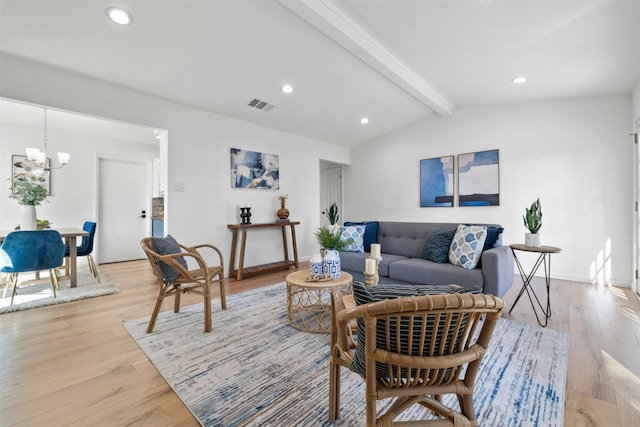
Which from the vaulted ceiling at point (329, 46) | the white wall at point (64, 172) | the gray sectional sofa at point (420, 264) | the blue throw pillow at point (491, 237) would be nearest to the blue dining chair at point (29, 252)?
the vaulted ceiling at point (329, 46)

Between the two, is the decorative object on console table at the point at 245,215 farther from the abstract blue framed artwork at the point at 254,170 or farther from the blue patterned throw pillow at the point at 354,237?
the blue patterned throw pillow at the point at 354,237

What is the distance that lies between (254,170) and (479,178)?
3702 mm

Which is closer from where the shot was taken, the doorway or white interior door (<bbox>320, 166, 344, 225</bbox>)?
the doorway

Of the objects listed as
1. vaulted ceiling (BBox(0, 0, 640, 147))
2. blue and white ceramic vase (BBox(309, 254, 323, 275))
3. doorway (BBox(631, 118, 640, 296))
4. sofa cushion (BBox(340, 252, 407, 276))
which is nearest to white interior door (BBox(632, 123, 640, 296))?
doorway (BBox(631, 118, 640, 296))

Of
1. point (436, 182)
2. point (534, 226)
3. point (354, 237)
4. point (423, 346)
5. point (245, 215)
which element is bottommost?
point (423, 346)

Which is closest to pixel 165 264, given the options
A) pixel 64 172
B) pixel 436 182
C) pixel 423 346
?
pixel 423 346

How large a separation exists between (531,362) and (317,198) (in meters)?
4.20

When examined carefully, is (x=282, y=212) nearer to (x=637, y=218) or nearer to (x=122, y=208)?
(x=122, y=208)

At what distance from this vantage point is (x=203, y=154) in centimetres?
395

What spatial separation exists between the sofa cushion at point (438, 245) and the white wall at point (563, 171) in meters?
1.96

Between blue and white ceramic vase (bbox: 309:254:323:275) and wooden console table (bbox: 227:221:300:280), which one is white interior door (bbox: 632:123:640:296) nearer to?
blue and white ceramic vase (bbox: 309:254:323:275)

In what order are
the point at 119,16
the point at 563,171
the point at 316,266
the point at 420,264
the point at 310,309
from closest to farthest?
the point at 119,16
the point at 316,266
the point at 310,309
the point at 420,264
the point at 563,171

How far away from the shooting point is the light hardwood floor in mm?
1385

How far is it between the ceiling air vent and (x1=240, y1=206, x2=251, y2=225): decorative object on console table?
1.51 metres
